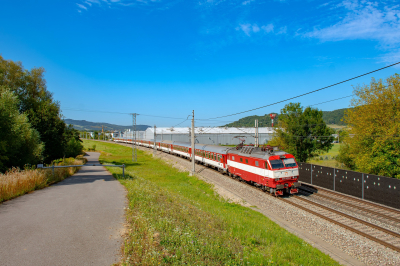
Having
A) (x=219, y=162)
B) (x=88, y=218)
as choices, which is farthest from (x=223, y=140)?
(x=88, y=218)

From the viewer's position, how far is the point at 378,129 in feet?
72.7

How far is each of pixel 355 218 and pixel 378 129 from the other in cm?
1411

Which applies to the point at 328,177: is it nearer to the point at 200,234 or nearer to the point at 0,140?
the point at 200,234

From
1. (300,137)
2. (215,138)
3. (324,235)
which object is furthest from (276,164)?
(215,138)

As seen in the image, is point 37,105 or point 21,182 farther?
point 37,105

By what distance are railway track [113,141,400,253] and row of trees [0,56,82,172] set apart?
2209cm

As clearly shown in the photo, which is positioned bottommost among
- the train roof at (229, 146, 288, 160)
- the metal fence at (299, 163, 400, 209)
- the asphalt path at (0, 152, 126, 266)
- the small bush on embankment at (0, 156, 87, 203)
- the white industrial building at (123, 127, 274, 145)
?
the metal fence at (299, 163, 400, 209)

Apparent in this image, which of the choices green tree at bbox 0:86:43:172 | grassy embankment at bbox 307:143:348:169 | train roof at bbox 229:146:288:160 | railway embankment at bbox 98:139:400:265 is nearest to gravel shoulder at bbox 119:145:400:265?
railway embankment at bbox 98:139:400:265

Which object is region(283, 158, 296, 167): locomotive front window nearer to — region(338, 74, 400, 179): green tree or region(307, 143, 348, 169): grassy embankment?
region(338, 74, 400, 179): green tree

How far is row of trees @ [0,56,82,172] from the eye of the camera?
62.0 ft

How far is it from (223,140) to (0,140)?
75073mm

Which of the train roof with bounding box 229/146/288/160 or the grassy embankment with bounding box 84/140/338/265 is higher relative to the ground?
the train roof with bounding box 229/146/288/160

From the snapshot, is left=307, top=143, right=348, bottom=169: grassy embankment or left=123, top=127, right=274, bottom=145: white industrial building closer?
left=307, top=143, right=348, bottom=169: grassy embankment

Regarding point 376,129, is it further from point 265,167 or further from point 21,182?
point 21,182
